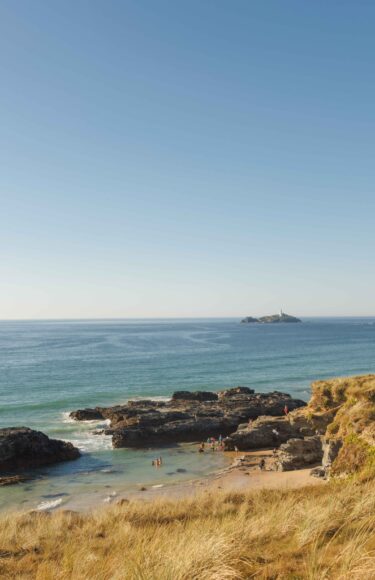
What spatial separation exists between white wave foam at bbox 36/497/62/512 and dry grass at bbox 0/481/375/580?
9.46 metres

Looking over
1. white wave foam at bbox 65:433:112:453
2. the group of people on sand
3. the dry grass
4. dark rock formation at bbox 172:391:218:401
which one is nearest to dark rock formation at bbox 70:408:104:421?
white wave foam at bbox 65:433:112:453

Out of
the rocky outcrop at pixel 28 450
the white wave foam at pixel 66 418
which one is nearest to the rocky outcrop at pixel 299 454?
the rocky outcrop at pixel 28 450

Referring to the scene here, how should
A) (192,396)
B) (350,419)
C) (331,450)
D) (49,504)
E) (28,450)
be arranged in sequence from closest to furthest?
(350,419)
(331,450)
(49,504)
(28,450)
(192,396)

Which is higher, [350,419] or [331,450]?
[350,419]

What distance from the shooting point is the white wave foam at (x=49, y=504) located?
2339 centimetres

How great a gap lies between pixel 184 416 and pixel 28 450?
15.0m


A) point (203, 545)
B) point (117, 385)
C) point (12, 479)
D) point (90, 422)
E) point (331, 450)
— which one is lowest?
point (90, 422)

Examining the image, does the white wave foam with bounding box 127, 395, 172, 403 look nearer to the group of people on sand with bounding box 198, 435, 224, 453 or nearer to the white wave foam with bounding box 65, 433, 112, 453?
the white wave foam with bounding box 65, 433, 112, 453

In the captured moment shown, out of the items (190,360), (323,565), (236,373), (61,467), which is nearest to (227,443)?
(61,467)

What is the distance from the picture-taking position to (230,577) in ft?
20.4

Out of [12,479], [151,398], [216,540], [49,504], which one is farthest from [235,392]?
[216,540]

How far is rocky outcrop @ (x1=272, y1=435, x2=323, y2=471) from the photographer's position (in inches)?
1115

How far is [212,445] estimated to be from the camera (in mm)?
35906

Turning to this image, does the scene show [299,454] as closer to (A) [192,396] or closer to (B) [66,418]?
(A) [192,396]
